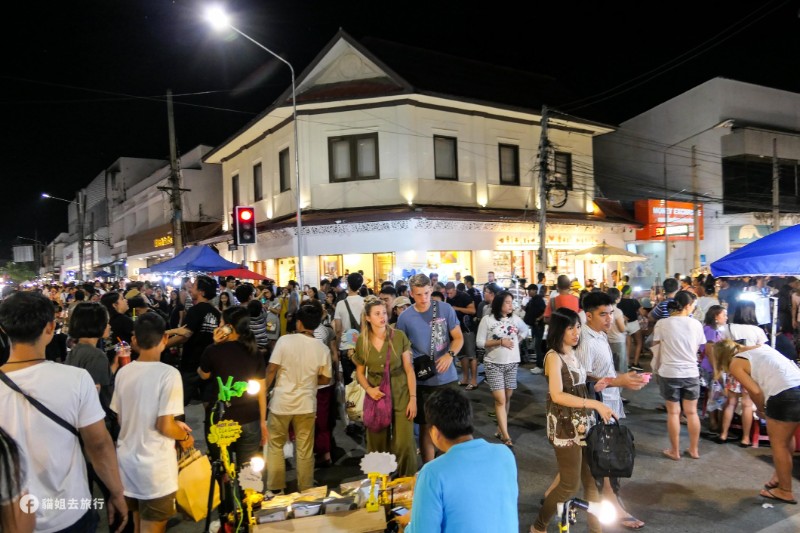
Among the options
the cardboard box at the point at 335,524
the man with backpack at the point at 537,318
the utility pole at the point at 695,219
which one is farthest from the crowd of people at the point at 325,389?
the utility pole at the point at 695,219

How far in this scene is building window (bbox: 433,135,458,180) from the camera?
756 inches

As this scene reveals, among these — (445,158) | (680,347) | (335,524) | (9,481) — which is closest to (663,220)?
(445,158)

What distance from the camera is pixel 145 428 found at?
349 centimetres

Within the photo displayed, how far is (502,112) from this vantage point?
66.6 ft

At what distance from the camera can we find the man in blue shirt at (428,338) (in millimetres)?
5436

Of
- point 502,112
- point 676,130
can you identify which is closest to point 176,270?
point 502,112

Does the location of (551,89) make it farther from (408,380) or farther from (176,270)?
(408,380)

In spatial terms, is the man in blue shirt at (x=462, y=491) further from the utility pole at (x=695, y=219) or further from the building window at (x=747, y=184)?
the building window at (x=747, y=184)

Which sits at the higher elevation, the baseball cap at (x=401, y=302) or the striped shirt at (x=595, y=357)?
the baseball cap at (x=401, y=302)

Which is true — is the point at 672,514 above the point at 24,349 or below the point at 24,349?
below

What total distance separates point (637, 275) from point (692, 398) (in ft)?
77.2

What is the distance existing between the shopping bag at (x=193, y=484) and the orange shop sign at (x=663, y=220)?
80.6ft

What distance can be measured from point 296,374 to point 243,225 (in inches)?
341

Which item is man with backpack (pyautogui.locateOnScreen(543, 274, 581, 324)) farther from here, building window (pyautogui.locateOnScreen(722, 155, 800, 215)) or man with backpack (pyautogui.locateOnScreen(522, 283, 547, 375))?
building window (pyautogui.locateOnScreen(722, 155, 800, 215))
